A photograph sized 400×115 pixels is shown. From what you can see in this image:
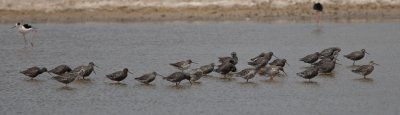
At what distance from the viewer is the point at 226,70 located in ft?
59.6

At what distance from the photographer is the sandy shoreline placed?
99.6 feet

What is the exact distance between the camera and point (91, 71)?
60.2 feet

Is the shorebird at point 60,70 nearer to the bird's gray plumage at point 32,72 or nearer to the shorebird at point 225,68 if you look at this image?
the bird's gray plumage at point 32,72

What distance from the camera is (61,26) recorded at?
2925 centimetres

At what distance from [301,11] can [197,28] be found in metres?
4.97

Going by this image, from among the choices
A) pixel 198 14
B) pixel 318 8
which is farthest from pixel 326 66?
pixel 198 14

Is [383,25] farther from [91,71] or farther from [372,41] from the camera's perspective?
[91,71]

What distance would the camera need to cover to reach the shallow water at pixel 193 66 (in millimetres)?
15078

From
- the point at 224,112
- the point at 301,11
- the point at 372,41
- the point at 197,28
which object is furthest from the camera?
the point at 301,11

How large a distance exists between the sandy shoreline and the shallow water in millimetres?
704

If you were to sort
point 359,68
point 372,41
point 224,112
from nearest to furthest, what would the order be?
point 224,112, point 359,68, point 372,41

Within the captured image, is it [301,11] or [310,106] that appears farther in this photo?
[301,11]

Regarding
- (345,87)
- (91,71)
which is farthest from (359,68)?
(91,71)

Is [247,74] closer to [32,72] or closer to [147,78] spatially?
[147,78]
